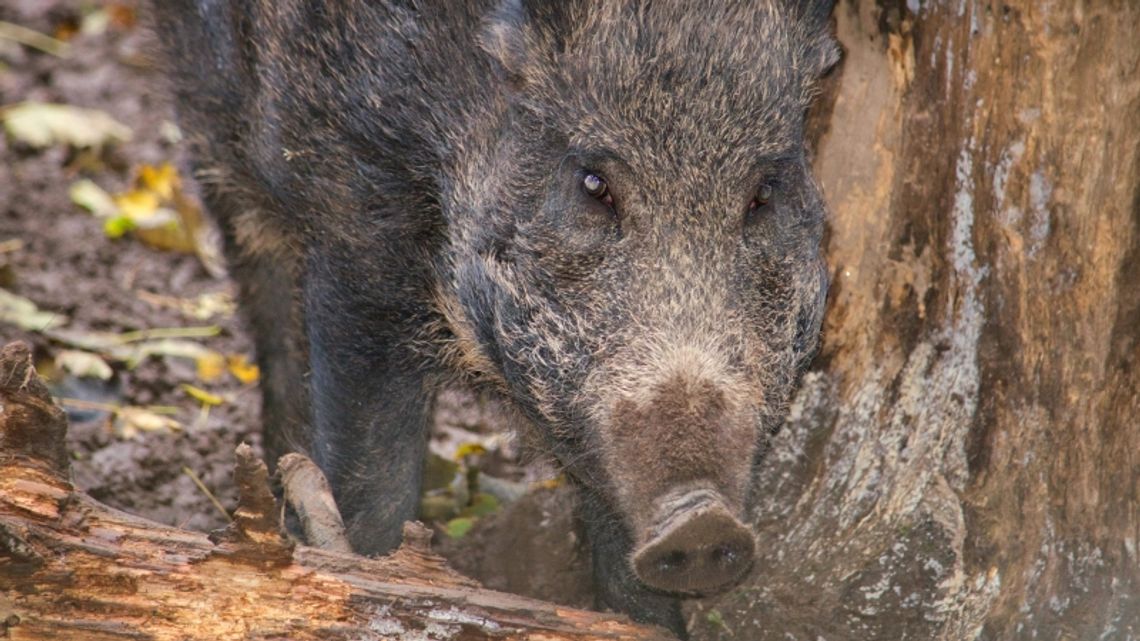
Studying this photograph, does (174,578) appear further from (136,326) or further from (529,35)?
(136,326)

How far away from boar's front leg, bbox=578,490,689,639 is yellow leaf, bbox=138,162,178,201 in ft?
10.6

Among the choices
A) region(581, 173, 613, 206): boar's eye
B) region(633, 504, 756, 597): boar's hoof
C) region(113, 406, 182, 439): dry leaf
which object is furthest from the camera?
region(113, 406, 182, 439): dry leaf

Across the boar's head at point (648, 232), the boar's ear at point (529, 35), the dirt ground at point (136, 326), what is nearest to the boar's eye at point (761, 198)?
the boar's head at point (648, 232)

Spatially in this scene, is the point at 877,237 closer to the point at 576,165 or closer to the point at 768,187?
the point at 768,187

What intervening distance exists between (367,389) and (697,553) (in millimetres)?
1419

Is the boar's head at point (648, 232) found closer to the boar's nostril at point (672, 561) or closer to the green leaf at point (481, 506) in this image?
the boar's nostril at point (672, 561)

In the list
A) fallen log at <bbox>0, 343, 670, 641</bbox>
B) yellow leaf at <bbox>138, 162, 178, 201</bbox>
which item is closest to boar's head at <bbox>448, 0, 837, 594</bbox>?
fallen log at <bbox>0, 343, 670, 641</bbox>

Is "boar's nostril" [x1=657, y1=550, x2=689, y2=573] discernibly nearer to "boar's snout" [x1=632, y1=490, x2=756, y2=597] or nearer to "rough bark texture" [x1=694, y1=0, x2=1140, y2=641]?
"boar's snout" [x1=632, y1=490, x2=756, y2=597]

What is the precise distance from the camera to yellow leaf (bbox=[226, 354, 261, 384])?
5371 mm

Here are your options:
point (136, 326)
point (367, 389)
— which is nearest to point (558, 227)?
point (367, 389)

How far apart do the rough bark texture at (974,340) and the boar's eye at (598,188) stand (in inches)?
27.2

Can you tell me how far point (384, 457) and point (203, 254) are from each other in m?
2.48

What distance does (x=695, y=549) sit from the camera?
263 centimetres

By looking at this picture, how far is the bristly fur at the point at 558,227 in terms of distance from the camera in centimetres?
292
